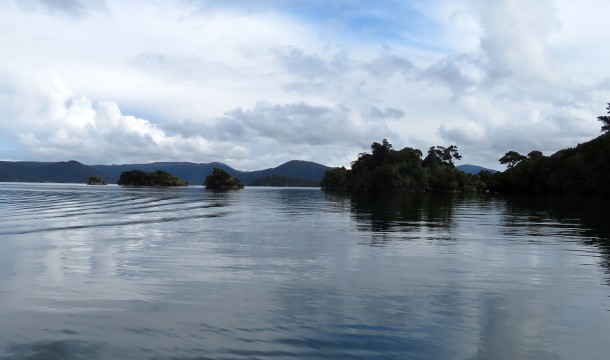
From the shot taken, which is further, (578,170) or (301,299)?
(578,170)

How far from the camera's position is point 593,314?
50.4ft

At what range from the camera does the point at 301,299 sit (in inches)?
662

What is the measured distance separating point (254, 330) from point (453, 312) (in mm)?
6117

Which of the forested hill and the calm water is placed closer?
the calm water

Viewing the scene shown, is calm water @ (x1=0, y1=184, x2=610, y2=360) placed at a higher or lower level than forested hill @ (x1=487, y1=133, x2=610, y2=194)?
lower

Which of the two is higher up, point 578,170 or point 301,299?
point 578,170

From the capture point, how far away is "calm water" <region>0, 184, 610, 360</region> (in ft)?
40.1

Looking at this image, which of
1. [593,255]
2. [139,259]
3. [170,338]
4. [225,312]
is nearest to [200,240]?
[139,259]

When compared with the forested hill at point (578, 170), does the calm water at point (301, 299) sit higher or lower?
lower

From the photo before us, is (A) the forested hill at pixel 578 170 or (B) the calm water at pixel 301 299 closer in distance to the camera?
(B) the calm water at pixel 301 299

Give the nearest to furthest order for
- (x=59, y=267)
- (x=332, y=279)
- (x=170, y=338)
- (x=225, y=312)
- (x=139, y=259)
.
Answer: (x=170, y=338)
(x=225, y=312)
(x=332, y=279)
(x=59, y=267)
(x=139, y=259)

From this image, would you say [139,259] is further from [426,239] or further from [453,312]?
[426,239]

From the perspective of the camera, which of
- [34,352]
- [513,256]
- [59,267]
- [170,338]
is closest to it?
[34,352]

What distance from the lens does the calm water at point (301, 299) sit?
1221 centimetres
